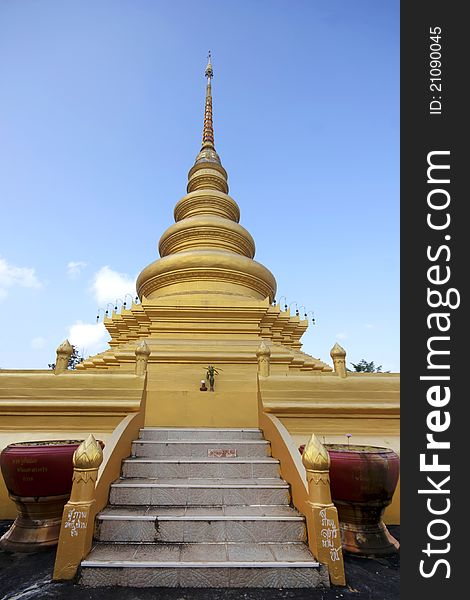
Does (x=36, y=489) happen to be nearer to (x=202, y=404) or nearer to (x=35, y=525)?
(x=35, y=525)

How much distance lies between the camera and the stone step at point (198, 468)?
550 centimetres

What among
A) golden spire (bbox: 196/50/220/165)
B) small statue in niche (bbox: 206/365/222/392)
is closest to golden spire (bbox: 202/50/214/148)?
golden spire (bbox: 196/50/220/165)

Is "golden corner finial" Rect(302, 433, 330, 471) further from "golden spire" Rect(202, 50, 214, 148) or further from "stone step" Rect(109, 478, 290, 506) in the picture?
"golden spire" Rect(202, 50, 214, 148)

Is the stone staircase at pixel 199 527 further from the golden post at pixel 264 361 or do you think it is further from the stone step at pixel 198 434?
the golden post at pixel 264 361

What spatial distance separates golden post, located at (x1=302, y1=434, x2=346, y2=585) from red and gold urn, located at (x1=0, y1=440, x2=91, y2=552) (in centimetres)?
327

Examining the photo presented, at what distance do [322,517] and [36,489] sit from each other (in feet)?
12.2

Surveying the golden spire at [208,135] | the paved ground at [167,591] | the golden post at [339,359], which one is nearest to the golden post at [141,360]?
the paved ground at [167,591]

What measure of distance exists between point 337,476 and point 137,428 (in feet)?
12.3

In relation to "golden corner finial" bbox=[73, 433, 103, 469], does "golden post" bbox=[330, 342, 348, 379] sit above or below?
above

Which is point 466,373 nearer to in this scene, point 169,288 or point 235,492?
point 235,492

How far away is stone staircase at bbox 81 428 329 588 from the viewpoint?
3.71m

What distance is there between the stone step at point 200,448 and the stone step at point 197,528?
1572 mm

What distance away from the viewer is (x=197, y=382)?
8742 millimetres

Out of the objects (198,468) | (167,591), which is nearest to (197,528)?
(167,591)
